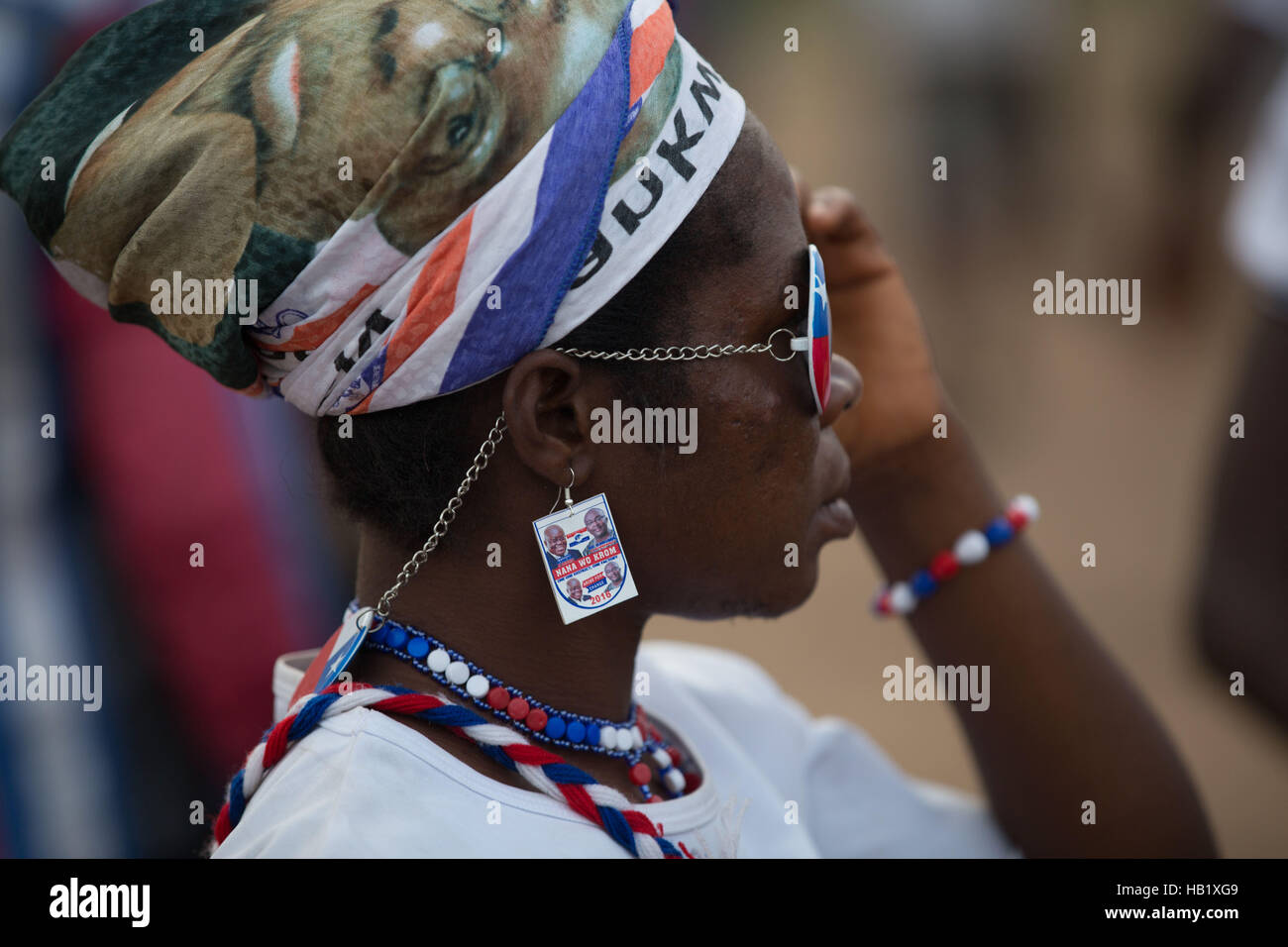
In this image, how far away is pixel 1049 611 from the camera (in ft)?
8.21

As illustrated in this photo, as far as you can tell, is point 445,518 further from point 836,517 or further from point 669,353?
point 836,517

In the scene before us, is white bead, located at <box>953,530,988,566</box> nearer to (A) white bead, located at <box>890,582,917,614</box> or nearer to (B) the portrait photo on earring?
(A) white bead, located at <box>890,582,917,614</box>

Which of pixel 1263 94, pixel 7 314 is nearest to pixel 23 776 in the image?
pixel 7 314

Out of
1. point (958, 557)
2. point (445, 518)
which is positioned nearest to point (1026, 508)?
point (958, 557)

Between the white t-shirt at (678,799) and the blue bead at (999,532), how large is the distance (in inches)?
21.5

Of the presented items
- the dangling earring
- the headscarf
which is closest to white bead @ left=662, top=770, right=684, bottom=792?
the dangling earring

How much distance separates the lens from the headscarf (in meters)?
1.59

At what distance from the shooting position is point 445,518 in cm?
181

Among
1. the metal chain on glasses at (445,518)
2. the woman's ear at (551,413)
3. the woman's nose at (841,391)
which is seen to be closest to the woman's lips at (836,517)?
the woman's nose at (841,391)

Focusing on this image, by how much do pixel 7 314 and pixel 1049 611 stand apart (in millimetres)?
2780

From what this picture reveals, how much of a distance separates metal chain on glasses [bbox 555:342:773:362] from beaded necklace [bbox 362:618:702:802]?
0.51m

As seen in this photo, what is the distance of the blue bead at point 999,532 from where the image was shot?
8.23ft
